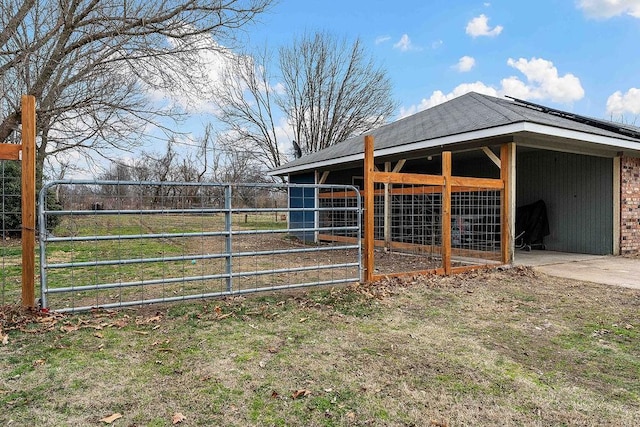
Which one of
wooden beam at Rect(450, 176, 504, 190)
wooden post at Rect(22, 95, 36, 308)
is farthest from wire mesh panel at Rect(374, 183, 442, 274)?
wooden post at Rect(22, 95, 36, 308)

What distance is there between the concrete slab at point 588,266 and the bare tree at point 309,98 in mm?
18759

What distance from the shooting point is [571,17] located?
12.6m

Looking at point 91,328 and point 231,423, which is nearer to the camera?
point 231,423

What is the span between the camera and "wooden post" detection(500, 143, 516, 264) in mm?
6980

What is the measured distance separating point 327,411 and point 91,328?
2394 millimetres

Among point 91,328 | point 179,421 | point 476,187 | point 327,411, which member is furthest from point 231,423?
point 476,187

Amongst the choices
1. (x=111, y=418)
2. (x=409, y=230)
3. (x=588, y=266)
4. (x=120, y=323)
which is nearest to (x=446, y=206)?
(x=588, y=266)

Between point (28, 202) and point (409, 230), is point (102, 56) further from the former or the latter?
point (409, 230)

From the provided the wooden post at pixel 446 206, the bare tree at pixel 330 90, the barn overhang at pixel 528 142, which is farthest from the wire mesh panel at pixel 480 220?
the bare tree at pixel 330 90

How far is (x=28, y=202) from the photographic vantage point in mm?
3697

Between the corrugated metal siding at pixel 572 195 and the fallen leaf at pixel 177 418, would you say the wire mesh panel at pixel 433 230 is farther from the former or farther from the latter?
the fallen leaf at pixel 177 418

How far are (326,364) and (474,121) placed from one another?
627 cm

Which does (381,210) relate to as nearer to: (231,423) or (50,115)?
(50,115)

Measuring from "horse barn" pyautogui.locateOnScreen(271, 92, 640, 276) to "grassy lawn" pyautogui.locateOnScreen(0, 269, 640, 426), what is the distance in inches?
96.5
